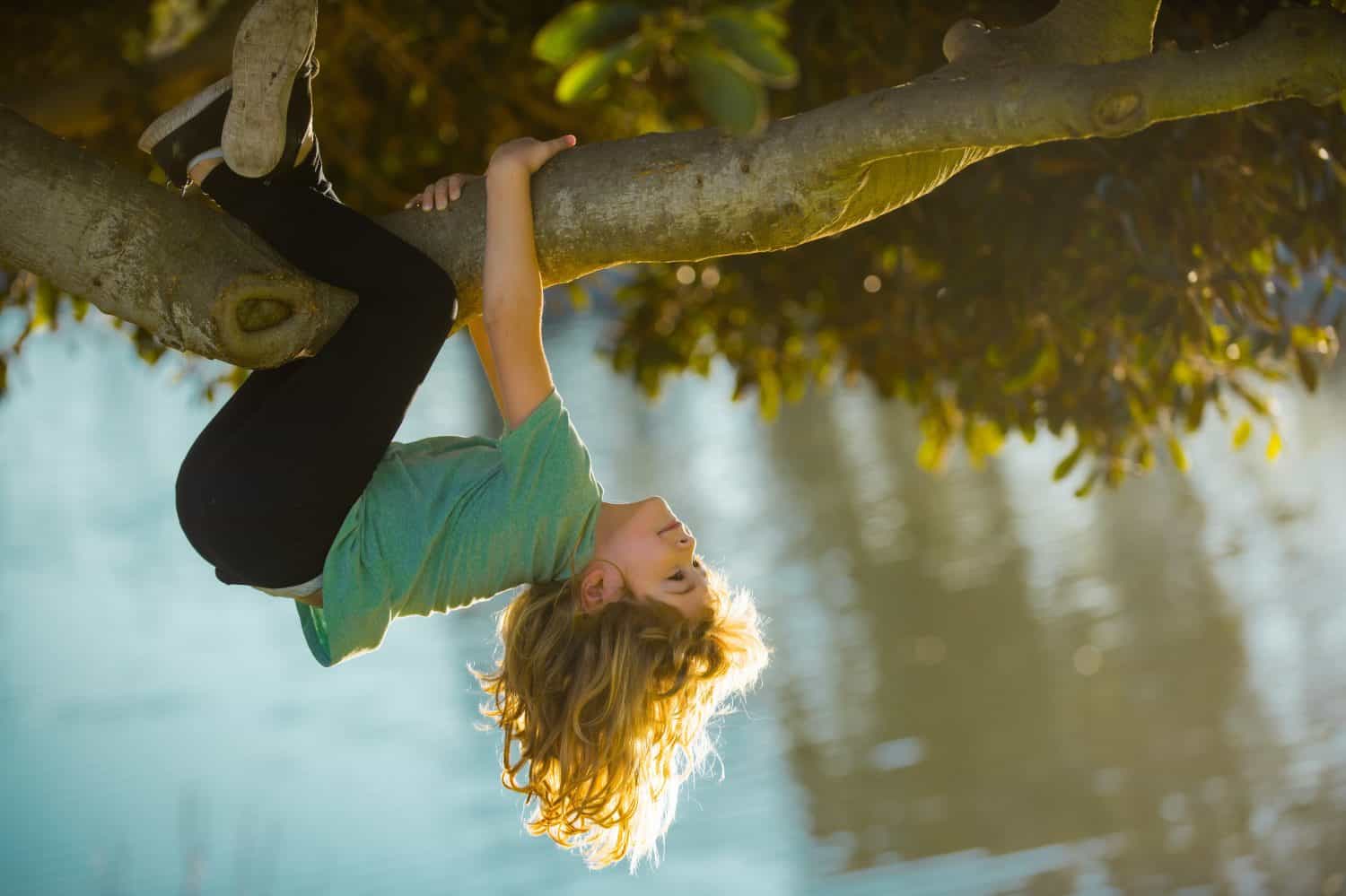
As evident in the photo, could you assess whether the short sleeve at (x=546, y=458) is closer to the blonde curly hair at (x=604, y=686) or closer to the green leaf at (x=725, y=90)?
the blonde curly hair at (x=604, y=686)

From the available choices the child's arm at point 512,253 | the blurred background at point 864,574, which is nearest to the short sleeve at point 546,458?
the child's arm at point 512,253

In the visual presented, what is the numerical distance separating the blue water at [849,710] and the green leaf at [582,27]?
4.73m

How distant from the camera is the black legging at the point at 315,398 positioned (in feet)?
9.89

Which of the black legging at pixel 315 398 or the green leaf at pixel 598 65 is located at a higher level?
the black legging at pixel 315 398

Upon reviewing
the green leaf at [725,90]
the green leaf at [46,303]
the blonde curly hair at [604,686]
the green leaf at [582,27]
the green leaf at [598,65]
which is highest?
the green leaf at [46,303]

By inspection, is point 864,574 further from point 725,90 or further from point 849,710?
point 725,90

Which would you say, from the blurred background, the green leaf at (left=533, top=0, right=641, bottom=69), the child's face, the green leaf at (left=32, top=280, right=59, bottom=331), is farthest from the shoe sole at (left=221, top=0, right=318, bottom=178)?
the green leaf at (left=32, top=280, right=59, bottom=331)

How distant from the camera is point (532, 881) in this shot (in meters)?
6.88

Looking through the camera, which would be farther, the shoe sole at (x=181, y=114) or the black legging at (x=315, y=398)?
the shoe sole at (x=181, y=114)

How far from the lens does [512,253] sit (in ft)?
9.93

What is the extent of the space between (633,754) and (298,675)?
715 centimetres

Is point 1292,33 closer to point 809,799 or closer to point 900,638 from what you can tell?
point 809,799

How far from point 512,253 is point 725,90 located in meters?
1.39

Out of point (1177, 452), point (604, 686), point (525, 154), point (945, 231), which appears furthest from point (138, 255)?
point (1177, 452)
